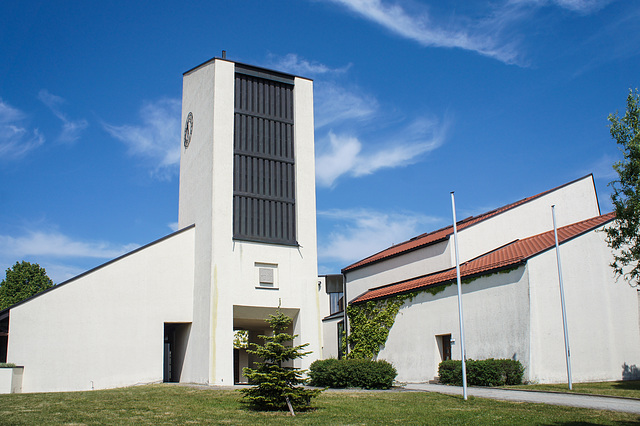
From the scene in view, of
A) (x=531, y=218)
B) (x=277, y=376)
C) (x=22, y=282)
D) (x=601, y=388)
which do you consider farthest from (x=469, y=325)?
(x=22, y=282)

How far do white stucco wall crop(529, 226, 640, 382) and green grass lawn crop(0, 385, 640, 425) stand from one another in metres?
6.28

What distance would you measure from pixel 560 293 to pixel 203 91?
2116cm

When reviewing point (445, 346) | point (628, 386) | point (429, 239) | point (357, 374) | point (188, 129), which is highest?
point (188, 129)

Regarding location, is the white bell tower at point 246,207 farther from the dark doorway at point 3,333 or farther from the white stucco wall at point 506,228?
the dark doorway at point 3,333

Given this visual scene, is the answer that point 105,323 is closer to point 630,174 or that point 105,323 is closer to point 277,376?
point 277,376

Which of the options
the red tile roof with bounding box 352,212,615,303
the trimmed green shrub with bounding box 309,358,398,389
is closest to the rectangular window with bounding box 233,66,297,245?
the red tile roof with bounding box 352,212,615,303

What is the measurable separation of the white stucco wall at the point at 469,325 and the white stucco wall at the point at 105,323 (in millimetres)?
11233

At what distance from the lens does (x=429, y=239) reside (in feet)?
116

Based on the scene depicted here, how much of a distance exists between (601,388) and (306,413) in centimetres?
1158

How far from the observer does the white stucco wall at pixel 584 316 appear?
2323 centimetres

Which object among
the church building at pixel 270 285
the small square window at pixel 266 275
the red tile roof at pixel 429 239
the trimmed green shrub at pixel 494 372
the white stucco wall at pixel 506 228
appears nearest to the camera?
the trimmed green shrub at pixel 494 372

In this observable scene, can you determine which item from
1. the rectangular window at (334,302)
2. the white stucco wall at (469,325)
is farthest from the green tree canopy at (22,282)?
the white stucco wall at (469,325)

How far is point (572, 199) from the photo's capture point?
33.3 metres

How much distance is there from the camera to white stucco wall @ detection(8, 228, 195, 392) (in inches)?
1016
